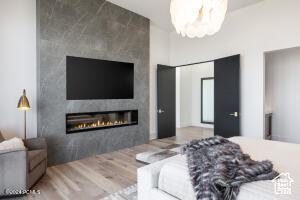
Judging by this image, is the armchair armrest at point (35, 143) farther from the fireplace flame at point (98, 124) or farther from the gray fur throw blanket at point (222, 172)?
the gray fur throw blanket at point (222, 172)

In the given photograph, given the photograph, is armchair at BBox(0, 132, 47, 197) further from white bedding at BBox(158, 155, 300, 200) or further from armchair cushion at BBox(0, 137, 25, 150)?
white bedding at BBox(158, 155, 300, 200)

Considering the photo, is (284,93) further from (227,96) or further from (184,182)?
(184,182)

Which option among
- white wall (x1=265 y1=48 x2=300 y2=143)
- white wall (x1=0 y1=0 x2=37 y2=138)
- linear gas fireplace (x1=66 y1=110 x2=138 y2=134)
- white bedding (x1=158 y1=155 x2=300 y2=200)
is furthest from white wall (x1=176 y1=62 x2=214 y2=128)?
white bedding (x1=158 y1=155 x2=300 y2=200)

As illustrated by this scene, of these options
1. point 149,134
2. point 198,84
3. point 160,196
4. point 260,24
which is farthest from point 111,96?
point 198,84

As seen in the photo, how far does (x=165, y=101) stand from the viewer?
5.41m

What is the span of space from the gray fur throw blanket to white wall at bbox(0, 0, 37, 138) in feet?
10.4

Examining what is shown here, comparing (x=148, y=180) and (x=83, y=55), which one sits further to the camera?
(x=83, y=55)

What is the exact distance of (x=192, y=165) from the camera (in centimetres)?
140

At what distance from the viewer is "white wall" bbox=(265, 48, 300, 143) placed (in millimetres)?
4539

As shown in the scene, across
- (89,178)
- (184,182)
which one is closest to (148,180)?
(184,182)

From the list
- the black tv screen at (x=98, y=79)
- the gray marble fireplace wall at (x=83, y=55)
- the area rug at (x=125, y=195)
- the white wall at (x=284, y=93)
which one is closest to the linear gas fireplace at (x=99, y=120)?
the gray marble fireplace wall at (x=83, y=55)

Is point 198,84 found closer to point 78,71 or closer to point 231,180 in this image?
point 78,71

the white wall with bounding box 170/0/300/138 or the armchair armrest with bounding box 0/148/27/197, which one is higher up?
the white wall with bounding box 170/0/300/138

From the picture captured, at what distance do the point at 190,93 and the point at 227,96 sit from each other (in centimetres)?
350
